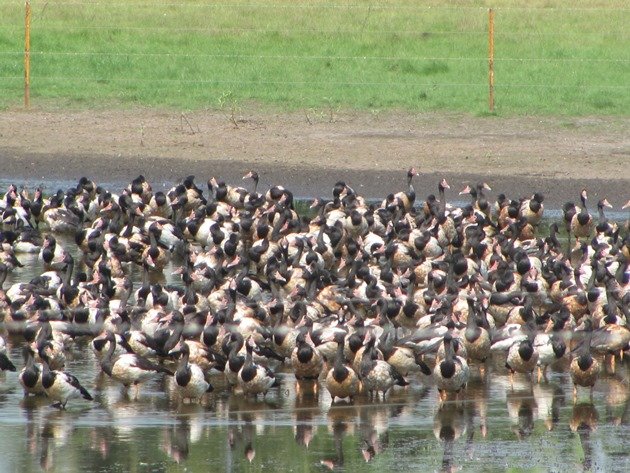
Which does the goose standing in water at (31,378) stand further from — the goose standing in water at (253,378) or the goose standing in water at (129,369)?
the goose standing in water at (253,378)

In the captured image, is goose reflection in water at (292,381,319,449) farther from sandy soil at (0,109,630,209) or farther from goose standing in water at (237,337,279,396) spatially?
sandy soil at (0,109,630,209)

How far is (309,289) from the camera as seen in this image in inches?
611

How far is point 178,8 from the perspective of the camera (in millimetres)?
37906

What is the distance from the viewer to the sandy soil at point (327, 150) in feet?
73.8

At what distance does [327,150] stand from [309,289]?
8.66m

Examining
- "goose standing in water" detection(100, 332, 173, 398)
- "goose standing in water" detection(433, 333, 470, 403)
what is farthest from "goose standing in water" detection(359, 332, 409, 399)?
"goose standing in water" detection(100, 332, 173, 398)

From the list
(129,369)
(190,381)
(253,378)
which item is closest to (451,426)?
(253,378)

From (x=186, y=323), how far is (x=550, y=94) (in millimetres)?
15439

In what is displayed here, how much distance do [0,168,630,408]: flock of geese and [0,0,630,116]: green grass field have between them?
6.19m

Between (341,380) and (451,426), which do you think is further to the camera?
(341,380)

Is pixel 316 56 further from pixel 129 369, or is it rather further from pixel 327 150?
pixel 129 369

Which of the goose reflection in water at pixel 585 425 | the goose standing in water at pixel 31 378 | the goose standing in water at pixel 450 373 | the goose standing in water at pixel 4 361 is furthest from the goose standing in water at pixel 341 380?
the goose standing in water at pixel 4 361

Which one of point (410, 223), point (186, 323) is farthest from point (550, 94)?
point (186, 323)

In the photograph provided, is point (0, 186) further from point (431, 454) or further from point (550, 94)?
point (431, 454)
